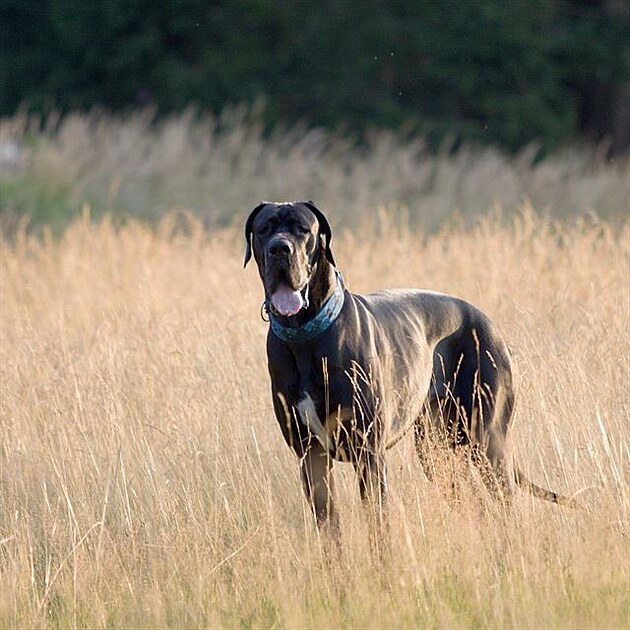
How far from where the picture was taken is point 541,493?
555 centimetres

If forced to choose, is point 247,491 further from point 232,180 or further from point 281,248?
point 232,180

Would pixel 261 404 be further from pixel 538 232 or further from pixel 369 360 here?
pixel 538 232

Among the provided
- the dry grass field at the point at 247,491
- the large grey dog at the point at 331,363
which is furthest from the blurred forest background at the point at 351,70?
the large grey dog at the point at 331,363

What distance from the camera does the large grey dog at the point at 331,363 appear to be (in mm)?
5043

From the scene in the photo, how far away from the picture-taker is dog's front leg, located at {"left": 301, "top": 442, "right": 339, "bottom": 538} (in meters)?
5.18

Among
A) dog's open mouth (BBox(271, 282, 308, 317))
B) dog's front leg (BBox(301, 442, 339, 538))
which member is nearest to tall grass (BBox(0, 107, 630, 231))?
dog's front leg (BBox(301, 442, 339, 538))

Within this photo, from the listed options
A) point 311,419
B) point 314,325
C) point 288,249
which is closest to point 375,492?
point 311,419

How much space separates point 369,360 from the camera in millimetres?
5180

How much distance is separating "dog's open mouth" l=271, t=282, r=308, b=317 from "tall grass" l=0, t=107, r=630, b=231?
9914 millimetres

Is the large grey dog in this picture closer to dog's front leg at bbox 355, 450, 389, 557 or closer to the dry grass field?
dog's front leg at bbox 355, 450, 389, 557

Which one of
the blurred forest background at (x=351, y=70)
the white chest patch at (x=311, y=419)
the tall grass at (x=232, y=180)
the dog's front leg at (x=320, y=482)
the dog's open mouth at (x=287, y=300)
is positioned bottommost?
the dog's front leg at (x=320, y=482)

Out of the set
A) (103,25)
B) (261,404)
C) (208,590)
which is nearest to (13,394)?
(261,404)

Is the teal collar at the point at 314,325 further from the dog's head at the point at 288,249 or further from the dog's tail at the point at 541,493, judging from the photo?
the dog's tail at the point at 541,493

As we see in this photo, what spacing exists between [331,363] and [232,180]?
12.8 m
